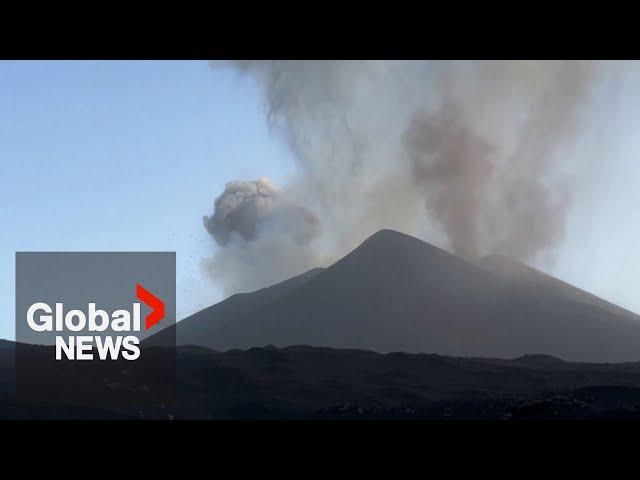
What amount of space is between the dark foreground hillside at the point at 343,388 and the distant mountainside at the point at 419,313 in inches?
427

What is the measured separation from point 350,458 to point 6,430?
9162 mm

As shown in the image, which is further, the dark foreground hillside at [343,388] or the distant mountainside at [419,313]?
the distant mountainside at [419,313]

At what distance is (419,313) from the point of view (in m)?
79.2

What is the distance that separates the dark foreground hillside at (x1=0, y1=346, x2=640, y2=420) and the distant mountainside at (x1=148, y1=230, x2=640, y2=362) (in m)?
10.9

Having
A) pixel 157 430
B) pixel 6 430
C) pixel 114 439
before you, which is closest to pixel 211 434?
pixel 157 430

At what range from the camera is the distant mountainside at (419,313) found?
74375 mm

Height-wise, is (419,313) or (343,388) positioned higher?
(419,313)

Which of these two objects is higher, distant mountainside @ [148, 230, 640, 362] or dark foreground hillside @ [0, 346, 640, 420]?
distant mountainside @ [148, 230, 640, 362]

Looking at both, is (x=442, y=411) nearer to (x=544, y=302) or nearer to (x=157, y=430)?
(x=157, y=430)

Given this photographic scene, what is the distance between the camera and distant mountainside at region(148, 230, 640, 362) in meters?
74.4

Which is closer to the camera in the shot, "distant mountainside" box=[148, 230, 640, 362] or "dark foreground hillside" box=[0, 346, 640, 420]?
"dark foreground hillside" box=[0, 346, 640, 420]

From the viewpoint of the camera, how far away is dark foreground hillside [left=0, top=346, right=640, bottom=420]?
3878cm

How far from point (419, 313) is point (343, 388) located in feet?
101

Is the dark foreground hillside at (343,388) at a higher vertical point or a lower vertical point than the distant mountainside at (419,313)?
lower
